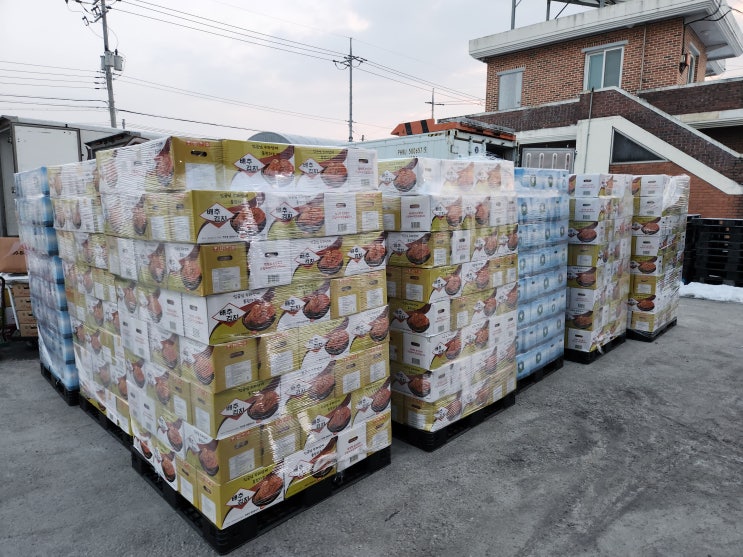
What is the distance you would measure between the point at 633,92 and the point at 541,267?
47.1ft

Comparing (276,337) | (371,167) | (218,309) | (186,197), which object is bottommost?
(276,337)

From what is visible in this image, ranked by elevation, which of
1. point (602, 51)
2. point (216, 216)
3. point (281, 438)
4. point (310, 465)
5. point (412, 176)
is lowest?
point (310, 465)

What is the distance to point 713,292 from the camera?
35.0 ft

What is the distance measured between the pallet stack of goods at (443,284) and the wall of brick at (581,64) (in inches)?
603

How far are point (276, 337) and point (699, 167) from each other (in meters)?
14.4

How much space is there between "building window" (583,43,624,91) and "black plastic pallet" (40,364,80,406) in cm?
1826

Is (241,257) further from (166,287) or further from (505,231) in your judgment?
(505,231)

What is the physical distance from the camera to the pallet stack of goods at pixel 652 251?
7.32 m

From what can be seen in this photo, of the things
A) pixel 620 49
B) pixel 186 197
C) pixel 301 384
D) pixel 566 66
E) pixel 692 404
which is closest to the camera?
pixel 186 197

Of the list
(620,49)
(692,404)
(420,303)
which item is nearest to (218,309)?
(420,303)

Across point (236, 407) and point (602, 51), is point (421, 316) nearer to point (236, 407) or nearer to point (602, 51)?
point (236, 407)

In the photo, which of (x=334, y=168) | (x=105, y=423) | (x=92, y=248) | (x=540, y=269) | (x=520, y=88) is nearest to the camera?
(x=334, y=168)

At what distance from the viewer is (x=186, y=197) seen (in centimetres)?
272

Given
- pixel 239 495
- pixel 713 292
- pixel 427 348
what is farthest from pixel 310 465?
pixel 713 292
